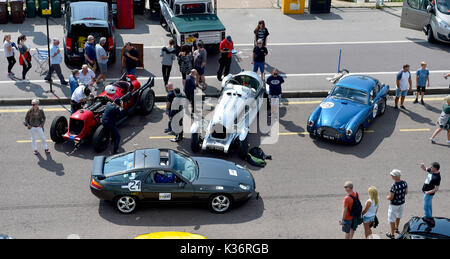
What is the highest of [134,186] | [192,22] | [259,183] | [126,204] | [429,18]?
[429,18]

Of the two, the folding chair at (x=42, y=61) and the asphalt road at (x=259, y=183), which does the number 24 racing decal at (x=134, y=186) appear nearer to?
the asphalt road at (x=259, y=183)

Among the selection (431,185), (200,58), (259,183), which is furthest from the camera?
(200,58)

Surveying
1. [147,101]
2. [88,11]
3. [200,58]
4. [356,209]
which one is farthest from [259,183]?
[88,11]

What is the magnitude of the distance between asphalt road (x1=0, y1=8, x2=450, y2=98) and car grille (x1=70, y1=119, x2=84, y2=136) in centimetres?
390

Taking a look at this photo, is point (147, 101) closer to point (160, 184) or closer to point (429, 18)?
point (160, 184)

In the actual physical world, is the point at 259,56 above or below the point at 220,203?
above

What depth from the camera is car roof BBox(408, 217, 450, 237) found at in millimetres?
10766

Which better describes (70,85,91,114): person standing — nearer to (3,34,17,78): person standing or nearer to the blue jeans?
(3,34,17,78): person standing

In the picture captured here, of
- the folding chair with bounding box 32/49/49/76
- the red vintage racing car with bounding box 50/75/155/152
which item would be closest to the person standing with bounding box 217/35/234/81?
the red vintage racing car with bounding box 50/75/155/152

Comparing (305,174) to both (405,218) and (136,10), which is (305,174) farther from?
(136,10)

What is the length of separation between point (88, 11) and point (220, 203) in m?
11.4

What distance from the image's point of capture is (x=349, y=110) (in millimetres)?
16516

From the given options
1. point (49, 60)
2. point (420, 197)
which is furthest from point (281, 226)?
point (49, 60)
